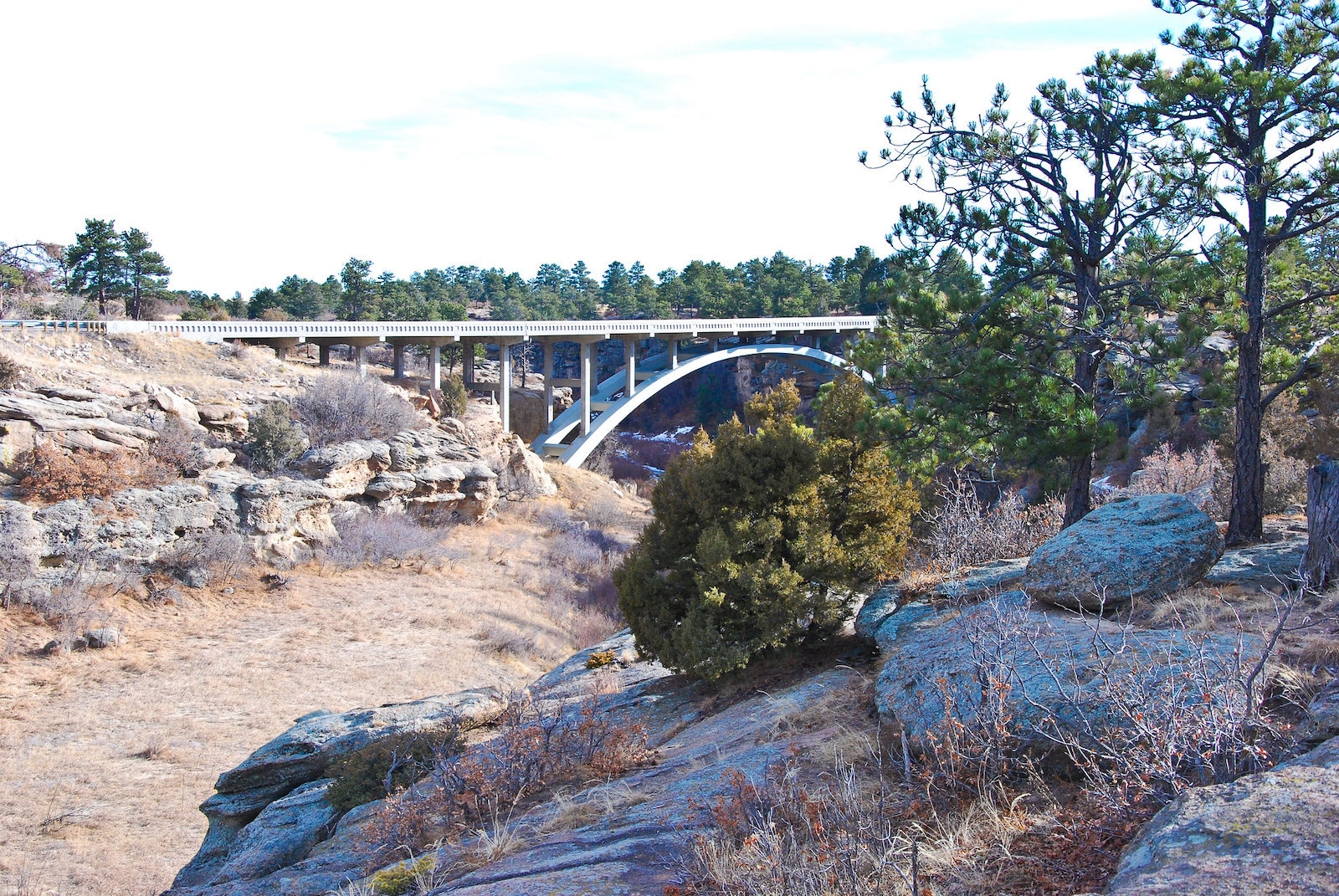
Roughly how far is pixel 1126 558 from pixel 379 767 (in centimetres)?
745

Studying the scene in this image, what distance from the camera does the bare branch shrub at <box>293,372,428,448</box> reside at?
94.2 ft

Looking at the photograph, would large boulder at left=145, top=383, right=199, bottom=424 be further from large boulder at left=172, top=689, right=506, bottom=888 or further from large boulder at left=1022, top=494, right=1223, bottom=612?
large boulder at left=1022, top=494, right=1223, bottom=612

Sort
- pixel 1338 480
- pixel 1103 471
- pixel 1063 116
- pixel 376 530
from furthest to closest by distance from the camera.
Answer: pixel 1103 471 → pixel 376 530 → pixel 1063 116 → pixel 1338 480

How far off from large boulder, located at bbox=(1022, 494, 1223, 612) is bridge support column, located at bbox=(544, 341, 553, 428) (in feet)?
111

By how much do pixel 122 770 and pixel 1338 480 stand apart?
15.9m

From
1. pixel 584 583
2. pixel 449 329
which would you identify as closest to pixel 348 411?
pixel 449 329

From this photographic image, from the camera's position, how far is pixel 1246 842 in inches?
133

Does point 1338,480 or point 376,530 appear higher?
point 1338,480

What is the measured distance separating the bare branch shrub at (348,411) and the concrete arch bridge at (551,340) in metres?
2.77

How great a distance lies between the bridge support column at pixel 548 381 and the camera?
41844 millimetres

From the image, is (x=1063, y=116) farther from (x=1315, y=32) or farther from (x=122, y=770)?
(x=122, y=770)

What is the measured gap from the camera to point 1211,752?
4449 millimetres

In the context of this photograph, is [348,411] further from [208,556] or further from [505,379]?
[505,379]

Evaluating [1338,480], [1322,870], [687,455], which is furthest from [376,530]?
[1322,870]
